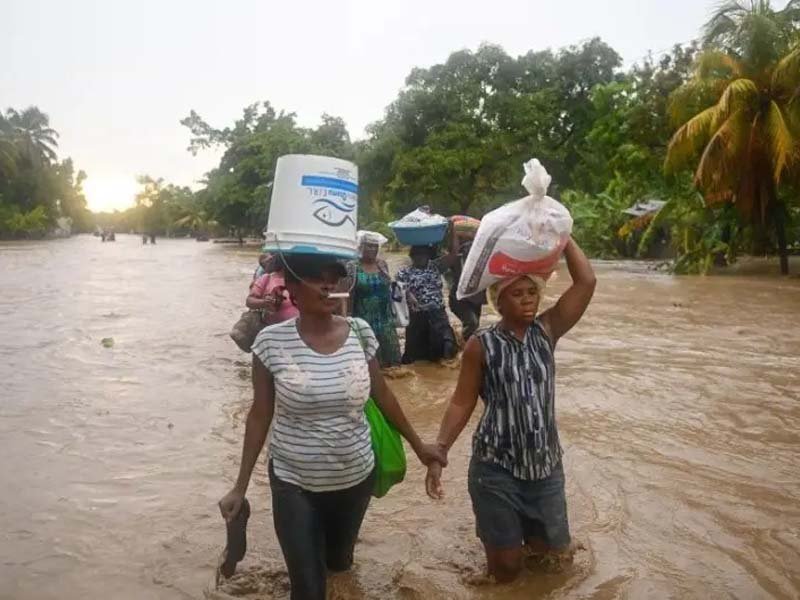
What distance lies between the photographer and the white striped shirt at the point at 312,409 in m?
2.81

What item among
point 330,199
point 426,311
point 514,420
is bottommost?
point 426,311

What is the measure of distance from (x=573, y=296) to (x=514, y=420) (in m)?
0.58

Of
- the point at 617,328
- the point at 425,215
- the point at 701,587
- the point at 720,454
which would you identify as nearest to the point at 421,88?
the point at 617,328

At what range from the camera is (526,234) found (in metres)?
3.00

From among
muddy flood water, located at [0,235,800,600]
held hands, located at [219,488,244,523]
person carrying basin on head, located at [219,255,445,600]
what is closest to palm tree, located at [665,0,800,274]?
muddy flood water, located at [0,235,800,600]

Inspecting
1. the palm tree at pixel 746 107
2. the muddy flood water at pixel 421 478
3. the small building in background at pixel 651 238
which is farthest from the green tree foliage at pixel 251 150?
the muddy flood water at pixel 421 478

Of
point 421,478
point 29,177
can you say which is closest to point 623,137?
point 421,478

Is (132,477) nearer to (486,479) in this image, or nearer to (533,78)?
(486,479)

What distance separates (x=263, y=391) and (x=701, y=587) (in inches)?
82.0

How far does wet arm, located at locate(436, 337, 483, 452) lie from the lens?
3.18 m

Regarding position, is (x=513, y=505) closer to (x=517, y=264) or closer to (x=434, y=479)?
(x=434, y=479)

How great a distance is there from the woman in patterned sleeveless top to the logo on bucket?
717mm

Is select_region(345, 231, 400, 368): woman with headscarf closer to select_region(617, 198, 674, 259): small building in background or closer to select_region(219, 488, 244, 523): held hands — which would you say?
select_region(219, 488, 244, 523): held hands

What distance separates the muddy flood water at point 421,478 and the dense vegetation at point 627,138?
31.4 ft
